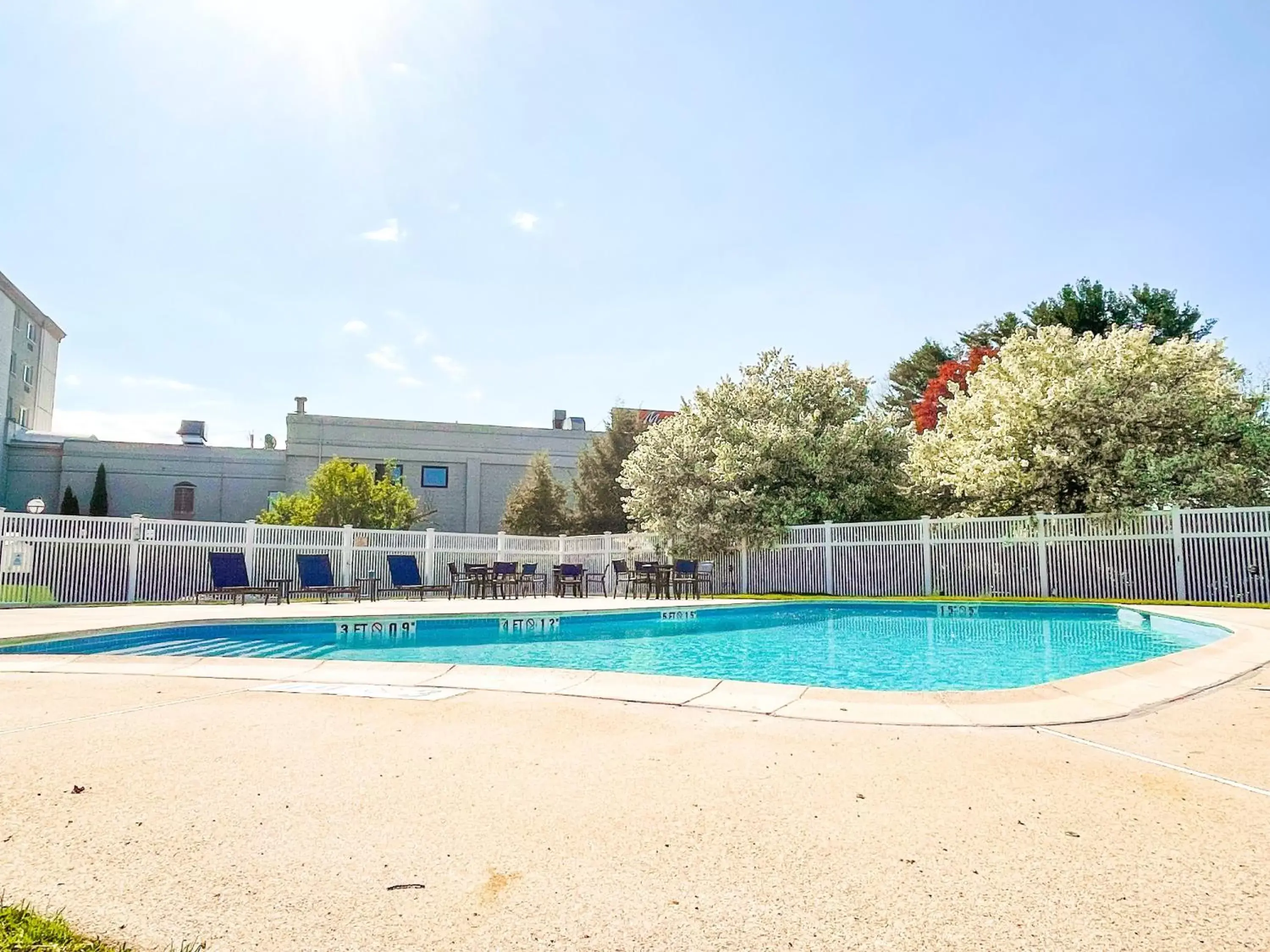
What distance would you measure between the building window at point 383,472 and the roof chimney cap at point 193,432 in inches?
357

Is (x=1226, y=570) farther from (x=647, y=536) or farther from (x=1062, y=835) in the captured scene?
(x=1062, y=835)

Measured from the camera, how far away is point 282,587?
16781 millimetres

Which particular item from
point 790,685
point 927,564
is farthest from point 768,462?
point 790,685

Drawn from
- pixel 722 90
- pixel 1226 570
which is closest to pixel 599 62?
pixel 722 90

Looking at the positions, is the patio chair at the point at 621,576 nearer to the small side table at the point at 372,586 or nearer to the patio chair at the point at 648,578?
the patio chair at the point at 648,578

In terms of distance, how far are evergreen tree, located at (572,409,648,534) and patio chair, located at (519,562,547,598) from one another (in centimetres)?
860

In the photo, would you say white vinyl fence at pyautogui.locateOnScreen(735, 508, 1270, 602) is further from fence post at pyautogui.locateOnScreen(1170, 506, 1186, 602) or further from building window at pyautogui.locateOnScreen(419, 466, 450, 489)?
building window at pyautogui.locateOnScreen(419, 466, 450, 489)

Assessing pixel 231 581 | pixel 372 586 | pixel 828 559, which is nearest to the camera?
pixel 231 581

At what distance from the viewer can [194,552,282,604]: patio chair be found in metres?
14.8

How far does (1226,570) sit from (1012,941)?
15972 mm

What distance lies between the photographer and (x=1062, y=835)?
2.64m

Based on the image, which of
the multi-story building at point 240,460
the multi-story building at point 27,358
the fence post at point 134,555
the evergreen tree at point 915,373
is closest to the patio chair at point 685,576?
the fence post at point 134,555

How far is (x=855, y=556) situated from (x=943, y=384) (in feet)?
46.7

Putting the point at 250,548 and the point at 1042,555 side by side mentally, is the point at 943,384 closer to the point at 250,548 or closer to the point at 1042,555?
the point at 1042,555
